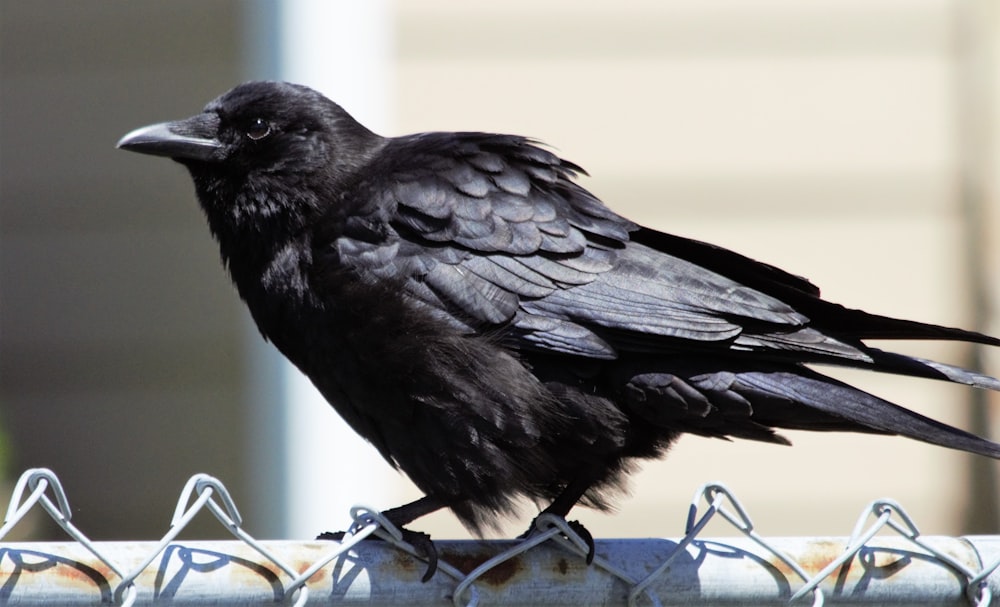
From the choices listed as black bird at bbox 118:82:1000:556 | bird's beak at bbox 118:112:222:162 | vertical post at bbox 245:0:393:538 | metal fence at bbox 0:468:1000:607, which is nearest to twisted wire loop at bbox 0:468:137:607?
metal fence at bbox 0:468:1000:607

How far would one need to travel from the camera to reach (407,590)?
2264mm

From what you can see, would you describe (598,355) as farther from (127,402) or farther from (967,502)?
(127,402)

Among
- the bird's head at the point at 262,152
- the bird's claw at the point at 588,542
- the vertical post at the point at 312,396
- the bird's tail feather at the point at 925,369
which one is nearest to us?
the bird's claw at the point at 588,542

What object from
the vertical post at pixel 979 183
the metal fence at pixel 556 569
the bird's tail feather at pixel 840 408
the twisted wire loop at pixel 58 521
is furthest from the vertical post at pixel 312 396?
the vertical post at pixel 979 183

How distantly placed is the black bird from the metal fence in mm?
616

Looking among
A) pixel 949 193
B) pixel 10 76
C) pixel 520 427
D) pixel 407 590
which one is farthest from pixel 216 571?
pixel 10 76

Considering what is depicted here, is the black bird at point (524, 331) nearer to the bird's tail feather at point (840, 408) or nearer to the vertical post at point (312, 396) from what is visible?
the bird's tail feather at point (840, 408)

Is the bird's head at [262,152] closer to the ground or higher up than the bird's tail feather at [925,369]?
higher up

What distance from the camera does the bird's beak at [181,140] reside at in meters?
3.94

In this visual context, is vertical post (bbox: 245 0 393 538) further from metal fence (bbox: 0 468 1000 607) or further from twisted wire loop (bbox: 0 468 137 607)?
twisted wire loop (bbox: 0 468 137 607)

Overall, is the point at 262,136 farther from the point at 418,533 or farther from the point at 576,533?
the point at 576,533

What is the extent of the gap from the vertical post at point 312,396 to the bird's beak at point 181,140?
0.65 metres

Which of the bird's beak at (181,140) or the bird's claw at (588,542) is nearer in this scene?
the bird's claw at (588,542)

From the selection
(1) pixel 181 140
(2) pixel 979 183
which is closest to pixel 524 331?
(1) pixel 181 140
